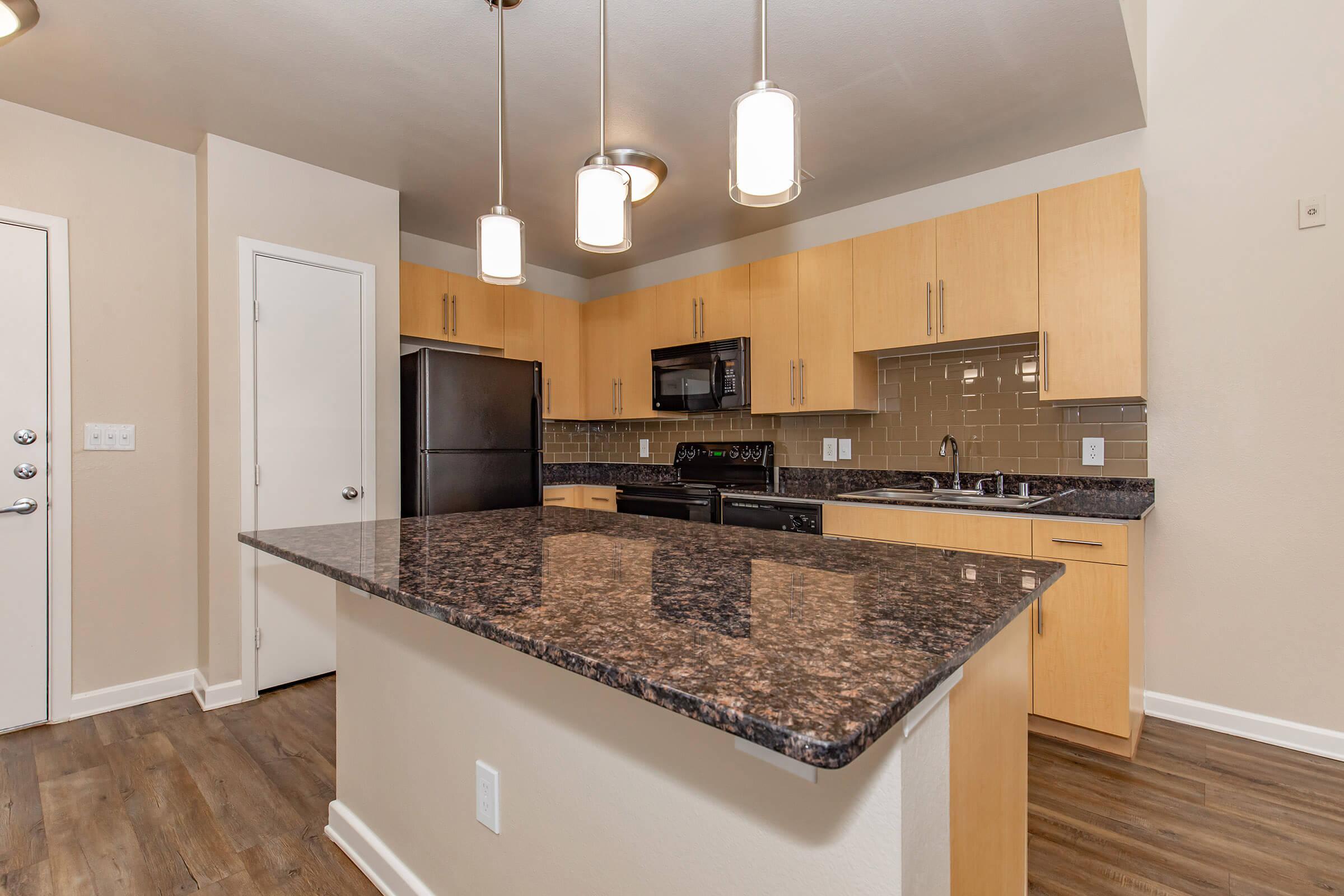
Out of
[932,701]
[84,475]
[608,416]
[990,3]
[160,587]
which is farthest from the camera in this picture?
[608,416]

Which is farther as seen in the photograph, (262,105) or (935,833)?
(262,105)

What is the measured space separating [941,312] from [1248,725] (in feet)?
6.43

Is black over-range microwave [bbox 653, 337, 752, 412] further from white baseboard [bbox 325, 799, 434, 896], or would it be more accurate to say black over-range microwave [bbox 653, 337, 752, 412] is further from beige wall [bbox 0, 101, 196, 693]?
white baseboard [bbox 325, 799, 434, 896]

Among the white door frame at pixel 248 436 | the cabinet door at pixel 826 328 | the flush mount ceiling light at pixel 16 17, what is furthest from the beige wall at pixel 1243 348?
the flush mount ceiling light at pixel 16 17

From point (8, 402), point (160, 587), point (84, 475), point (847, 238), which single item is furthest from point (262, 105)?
point (847, 238)

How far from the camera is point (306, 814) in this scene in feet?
6.15

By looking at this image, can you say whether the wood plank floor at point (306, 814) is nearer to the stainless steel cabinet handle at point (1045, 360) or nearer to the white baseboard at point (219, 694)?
the white baseboard at point (219, 694)

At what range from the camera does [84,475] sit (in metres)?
2.59

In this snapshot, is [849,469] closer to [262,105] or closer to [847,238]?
[847,238]

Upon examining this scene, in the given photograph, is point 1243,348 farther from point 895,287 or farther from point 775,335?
point 775,335

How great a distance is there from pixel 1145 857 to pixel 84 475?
3.89m

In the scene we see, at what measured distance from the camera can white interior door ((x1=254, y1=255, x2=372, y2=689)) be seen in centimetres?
283

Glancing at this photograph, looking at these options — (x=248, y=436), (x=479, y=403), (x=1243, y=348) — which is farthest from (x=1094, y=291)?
(x=248, y=436)

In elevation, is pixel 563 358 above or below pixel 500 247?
above
